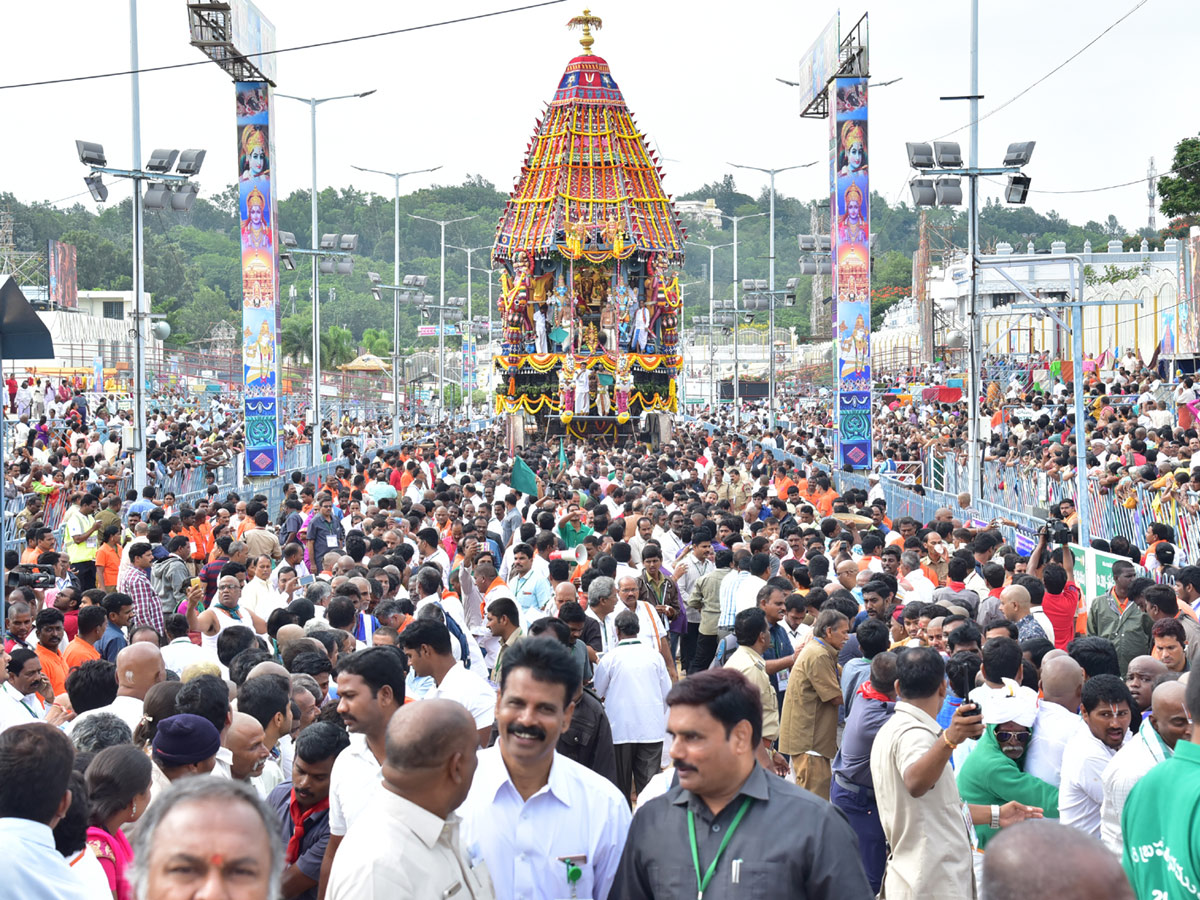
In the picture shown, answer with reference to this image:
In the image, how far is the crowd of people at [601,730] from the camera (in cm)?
388

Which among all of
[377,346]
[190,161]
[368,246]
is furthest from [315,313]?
[368,246]

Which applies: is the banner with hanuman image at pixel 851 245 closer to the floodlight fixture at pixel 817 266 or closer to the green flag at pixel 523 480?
the floodlight fixture at pixel 817 266

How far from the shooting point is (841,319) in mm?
30766

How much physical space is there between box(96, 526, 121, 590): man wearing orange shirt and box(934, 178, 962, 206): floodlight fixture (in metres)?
13.0

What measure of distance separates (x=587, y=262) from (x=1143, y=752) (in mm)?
A: 41264

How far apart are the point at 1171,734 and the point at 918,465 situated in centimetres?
2318

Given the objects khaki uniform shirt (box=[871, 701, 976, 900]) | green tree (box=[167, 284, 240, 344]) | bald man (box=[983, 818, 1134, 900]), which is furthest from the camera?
green tree (box=[167, 284, 240, 344])

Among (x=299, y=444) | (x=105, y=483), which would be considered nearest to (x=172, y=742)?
(x=105, y=483)

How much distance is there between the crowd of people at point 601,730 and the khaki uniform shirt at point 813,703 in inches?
0.7

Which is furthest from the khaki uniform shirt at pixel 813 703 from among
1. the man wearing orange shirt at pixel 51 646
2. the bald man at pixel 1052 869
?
the bald man at pixel 1052 869

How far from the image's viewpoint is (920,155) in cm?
2145

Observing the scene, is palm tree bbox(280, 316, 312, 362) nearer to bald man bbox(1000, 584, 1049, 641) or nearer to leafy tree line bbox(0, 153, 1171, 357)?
leafy tree line bbox(0, 153, 1171, 357)

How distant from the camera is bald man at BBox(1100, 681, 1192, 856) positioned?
16.5ft

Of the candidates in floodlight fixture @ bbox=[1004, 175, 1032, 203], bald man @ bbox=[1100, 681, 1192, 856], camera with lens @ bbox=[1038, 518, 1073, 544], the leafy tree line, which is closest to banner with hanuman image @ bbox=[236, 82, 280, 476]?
floodlight fixture @ bbox=[1004, 175, 1032, 203]
